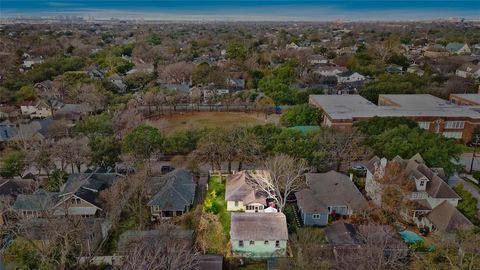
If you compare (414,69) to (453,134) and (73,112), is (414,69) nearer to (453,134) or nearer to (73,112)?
(453,134)

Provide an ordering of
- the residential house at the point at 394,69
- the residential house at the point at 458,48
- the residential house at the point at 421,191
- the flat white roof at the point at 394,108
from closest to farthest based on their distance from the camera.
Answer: the residential house at the point at 421,191 → the flat white roof at the point at 394,108 → the residential house at the point at 394,69 → the residential house at the point at 458,48

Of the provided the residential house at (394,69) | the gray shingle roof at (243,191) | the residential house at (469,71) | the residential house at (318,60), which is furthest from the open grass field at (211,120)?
the residential house at (469,71)

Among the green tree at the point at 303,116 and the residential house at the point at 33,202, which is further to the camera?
the green tree at the point at 303,116

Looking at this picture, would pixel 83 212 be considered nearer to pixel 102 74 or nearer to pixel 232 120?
pixel 232 120

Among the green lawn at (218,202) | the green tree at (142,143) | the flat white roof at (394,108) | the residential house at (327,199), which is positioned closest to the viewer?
the green lawn at (218,202)

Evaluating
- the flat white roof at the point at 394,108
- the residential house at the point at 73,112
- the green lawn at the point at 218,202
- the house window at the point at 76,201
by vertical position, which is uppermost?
the flat white roof at the point at 394,108

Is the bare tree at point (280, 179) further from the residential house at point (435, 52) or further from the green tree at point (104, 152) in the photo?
the residential house at point (435, 52)

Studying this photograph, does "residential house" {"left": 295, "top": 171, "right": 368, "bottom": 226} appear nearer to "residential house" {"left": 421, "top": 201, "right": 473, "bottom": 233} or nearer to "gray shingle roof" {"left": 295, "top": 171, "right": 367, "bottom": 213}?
"gray shingle roof" {"left": 295, "top": 171, "right": 367, "bottom": 213}
